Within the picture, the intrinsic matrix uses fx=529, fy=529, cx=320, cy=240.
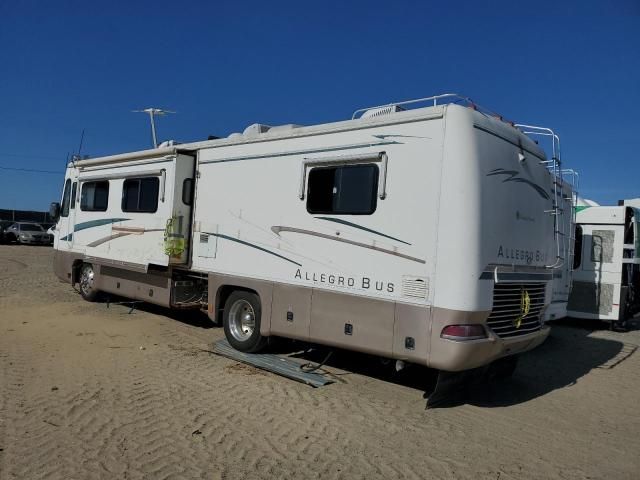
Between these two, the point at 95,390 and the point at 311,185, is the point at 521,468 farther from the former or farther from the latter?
the point at 95,390

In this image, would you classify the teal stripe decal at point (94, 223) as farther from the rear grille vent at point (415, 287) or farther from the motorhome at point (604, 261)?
the motorhome at point (604, 261)

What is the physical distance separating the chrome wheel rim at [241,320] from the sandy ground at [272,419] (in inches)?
19.2

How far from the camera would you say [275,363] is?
21.7 ft

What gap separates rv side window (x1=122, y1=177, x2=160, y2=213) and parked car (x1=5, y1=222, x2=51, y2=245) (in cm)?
2399

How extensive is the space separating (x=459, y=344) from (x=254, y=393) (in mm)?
2190

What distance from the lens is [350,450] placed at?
4309mm

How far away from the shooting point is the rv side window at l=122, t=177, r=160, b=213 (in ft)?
28.5

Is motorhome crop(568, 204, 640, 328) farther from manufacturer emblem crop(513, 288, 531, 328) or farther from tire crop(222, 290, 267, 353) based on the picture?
tire crop(222, 290, 267, 353)

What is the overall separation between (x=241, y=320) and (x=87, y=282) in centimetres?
521

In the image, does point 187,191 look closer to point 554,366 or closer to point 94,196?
point 94,196

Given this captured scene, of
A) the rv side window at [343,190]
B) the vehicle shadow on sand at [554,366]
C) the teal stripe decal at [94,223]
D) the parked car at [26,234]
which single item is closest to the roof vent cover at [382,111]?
the rv side window at [343,190]

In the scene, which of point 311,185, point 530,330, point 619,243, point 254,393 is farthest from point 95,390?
point 619,243

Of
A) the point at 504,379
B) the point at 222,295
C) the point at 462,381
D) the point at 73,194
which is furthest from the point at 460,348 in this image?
the point at 73,194

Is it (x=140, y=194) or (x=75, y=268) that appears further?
(x=75, y=268)
